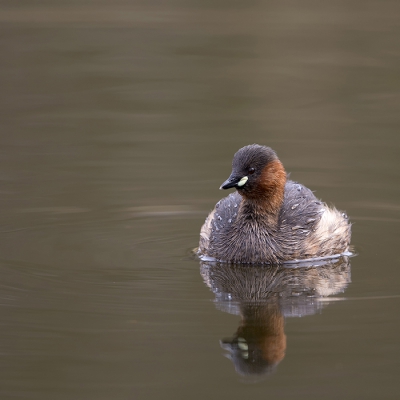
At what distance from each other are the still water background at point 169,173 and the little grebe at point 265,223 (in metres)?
0.36

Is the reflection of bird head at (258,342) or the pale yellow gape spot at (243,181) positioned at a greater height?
the pale yellow gape spot at (243,181)

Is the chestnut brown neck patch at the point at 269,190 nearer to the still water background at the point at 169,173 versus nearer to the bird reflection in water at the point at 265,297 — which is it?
the bird reflection in water at the point at 265,297

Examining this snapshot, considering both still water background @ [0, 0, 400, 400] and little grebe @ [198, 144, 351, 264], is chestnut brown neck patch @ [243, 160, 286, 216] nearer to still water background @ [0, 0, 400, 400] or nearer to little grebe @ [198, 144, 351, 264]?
little grebe @ [198, 144, 351, 264]

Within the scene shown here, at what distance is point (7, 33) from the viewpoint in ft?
58.5

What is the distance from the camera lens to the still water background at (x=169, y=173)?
6.09 meters

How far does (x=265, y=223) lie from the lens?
8680mm

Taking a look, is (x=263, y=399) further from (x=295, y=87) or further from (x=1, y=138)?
(x=295, y=87)

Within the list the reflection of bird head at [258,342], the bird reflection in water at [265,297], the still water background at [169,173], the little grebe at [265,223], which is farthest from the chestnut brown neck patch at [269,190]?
the reflection of bird head at [258,342]

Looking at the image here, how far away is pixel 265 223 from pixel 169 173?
277cm

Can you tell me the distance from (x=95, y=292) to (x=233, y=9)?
13.8 m

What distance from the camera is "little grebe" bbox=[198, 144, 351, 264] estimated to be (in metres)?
8.49

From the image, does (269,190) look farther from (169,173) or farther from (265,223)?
(169,173)

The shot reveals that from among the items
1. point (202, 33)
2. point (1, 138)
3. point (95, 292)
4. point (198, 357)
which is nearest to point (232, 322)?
point (198, 357)

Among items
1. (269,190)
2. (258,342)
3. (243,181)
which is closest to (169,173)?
(269,190)
